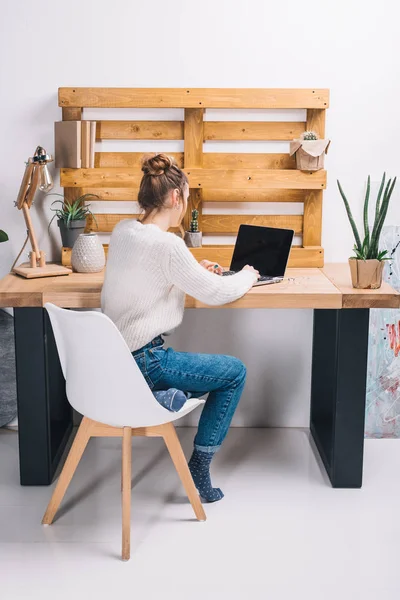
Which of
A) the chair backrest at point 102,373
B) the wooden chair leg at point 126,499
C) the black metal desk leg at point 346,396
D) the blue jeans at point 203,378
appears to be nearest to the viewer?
the chair backrest at point 102,373

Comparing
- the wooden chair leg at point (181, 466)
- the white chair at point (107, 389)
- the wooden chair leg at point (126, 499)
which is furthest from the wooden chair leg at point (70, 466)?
the wooden chair leg at point (181, 466)

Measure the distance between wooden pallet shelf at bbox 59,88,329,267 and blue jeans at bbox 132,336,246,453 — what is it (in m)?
0.73

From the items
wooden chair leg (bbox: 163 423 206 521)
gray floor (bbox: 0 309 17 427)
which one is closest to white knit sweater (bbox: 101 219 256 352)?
wooden chair leg (bbox: 163 423 206 521)

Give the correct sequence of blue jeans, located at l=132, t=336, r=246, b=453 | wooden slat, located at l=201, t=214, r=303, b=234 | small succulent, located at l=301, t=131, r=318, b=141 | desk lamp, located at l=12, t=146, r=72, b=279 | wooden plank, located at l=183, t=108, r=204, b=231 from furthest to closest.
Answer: wooden slat, located at l=201, t=214, r=303, b=234
wooden plank, located at l=183, t=108, r=204, b=231
small succulent, located at l=301, t=131, r=318, b=141
desk lamp, located at l=12, t=146, r=72, b=279
blue jeans, located at l=132, t=336, r=246, b=453

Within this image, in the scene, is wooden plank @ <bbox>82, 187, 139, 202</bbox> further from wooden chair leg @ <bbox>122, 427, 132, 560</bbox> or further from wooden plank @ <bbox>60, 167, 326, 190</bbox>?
wooden chair leg @ <bbox>122, 427, 132, 560</bbox>

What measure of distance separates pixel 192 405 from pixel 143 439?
3.17 feet

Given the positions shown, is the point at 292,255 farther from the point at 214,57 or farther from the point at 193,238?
the point at 214,57

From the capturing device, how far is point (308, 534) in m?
2.66

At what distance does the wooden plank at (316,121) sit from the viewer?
331cm

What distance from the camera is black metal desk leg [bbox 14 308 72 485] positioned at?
2938mm

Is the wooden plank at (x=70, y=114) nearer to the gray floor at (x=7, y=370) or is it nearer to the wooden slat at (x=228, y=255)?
Answer: the wooden slat at (x=228, y=255)

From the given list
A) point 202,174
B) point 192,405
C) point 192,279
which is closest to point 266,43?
point 202,174

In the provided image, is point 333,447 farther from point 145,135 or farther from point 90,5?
point 90,5

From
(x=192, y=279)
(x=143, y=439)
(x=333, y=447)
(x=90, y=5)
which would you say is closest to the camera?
(x=192, y=279)
